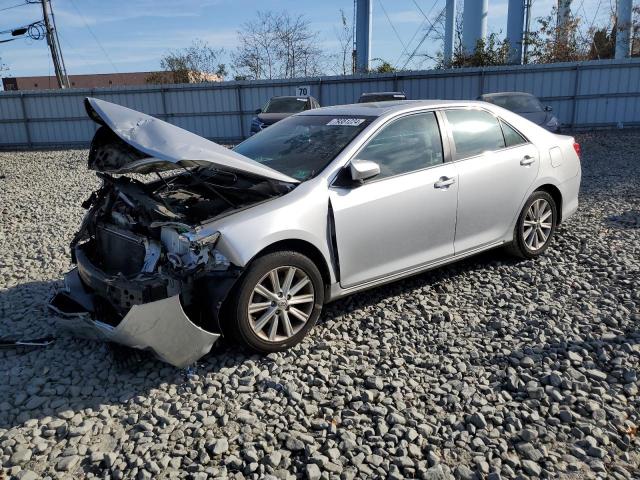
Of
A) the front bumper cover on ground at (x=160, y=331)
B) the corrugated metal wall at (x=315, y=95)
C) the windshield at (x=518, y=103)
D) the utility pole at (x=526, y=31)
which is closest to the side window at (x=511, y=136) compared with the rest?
the front bumper cover on ground at (x=160, y=331)

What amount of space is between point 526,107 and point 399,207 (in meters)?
11.4

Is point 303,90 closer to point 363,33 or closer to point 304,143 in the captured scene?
point 363,33

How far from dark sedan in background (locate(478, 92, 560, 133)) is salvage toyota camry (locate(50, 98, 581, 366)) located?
30.8 ft

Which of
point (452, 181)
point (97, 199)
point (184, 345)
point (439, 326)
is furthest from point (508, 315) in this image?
point (97, 199)

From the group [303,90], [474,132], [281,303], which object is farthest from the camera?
[303,90]

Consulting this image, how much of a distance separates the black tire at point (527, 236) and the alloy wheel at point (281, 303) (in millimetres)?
2472

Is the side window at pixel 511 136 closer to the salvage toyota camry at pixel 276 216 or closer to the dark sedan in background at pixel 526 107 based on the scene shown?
the salvage toyota camry at pixel 276 216

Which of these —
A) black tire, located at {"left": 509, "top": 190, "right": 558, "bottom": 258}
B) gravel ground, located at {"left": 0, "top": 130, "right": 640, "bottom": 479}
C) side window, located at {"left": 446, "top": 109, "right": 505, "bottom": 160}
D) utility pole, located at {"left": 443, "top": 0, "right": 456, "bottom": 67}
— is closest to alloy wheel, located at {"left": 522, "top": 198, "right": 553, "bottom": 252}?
black tire, located at {"left": 509, "top": 190, "right": 558, "bottom": 258}

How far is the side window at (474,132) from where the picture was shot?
4.72 metres

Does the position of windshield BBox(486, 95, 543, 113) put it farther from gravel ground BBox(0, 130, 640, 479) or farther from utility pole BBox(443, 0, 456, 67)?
utility pole BBox(443, 0, 456, 67)

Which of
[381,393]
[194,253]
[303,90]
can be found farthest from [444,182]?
[303,90]

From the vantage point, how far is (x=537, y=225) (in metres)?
5.39

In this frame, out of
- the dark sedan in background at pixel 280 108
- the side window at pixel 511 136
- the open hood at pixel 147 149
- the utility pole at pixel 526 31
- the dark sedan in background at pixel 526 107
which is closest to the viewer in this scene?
the open hood at pixel 147 149

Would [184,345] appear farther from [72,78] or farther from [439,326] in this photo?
[72,78]
